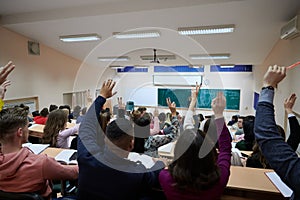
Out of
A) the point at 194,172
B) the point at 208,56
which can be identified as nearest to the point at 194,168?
the point at 194,172

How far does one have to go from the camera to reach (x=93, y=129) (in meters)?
1.25

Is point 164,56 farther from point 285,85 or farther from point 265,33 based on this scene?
point 285,85

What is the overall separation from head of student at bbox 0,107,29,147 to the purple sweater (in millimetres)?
976

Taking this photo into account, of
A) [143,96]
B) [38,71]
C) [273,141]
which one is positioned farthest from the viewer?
[143,96]

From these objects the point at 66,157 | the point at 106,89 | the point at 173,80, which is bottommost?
Result: the point at 66,157

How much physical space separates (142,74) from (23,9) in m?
5.99

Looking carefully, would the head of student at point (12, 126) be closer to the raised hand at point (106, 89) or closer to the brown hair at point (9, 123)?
the brown hair at point (9, 123)

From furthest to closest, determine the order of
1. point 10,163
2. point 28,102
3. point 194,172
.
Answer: point 28,102 → point 10,163 → point 194,172

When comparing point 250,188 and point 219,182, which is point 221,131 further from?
point 250,188

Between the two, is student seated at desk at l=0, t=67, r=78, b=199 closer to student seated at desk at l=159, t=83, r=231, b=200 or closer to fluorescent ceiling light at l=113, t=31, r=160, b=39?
student seated at desk at l=159, t=83, r=231, b=200

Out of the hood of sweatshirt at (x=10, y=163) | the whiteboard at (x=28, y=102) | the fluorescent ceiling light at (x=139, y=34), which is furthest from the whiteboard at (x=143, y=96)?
the hood of sweatshirt at (x=10, y=163)

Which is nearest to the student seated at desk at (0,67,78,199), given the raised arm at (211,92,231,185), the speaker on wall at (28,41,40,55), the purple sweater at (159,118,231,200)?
the purple sweater at (159,118,231,200)

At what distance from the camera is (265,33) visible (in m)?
4.52

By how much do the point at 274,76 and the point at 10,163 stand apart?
1.46 meters
